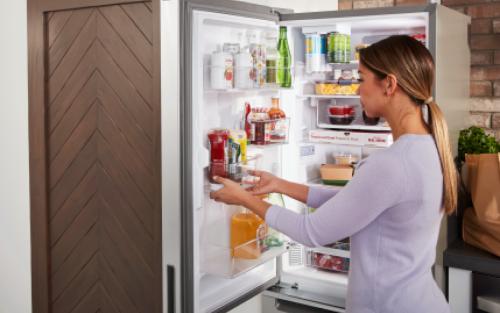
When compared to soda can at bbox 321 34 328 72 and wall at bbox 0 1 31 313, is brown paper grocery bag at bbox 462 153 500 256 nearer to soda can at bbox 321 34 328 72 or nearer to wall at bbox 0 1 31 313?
soda can at bbox 321 34 328 72

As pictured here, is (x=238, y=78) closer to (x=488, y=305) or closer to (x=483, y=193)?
(x=483, y=193)

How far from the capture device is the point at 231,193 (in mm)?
1683

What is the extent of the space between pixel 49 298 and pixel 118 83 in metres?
1.06

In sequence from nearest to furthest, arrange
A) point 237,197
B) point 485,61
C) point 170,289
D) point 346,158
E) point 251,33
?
1. point 237,197
2. point 170,289
3. point 251,33
4. point 346,158
5. point 485,61

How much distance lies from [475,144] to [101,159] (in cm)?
160

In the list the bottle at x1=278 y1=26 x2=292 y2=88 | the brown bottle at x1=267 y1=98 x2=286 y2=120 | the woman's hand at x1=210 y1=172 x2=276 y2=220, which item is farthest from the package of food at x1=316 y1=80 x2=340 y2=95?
the woman's hand at x1=210 y1=172 x2=276 y2=220

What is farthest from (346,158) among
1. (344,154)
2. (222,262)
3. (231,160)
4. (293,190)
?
(222,262)

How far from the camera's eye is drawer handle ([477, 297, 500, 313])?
2.01 metres

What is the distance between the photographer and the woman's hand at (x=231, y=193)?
1649mm

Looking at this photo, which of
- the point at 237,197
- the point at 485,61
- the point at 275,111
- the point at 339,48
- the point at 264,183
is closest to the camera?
the point at 237,197

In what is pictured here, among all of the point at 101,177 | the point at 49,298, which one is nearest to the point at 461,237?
the point at 101,177

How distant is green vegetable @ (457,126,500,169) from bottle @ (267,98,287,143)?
823 millimetres

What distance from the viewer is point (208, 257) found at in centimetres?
185

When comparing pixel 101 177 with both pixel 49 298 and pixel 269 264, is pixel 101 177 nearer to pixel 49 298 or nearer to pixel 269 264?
pixel 49 298
